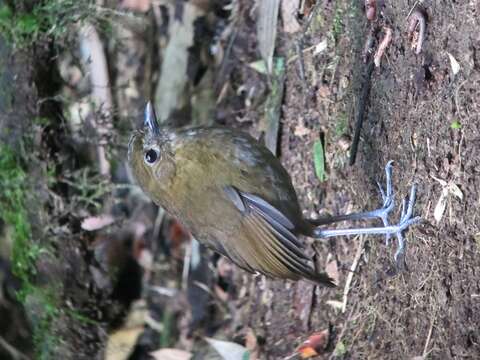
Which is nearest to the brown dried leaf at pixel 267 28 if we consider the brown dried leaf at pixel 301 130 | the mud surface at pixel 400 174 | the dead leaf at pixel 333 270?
the mud surface at pixel 400 174

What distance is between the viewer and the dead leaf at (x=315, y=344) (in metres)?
3.67

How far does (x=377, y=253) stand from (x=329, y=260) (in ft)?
1.57

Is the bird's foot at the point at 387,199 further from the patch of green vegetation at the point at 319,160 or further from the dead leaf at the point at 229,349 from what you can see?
the dead leaf at the point at 229,349

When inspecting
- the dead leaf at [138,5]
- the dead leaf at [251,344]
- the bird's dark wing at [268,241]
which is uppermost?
the dead leaf at [138,5]

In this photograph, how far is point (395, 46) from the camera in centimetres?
308

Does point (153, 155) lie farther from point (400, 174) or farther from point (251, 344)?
point (251, 344)

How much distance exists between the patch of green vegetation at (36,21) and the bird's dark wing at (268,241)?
1363 mm

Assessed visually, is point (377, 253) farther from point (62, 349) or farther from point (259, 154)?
point (62, 349)

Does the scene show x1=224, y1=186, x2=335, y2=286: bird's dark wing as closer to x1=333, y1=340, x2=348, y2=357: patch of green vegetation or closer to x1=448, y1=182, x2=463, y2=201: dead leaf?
x1=333, y1=340, x2=348, y2=357: patch of green vegetation

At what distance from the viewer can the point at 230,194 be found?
3250mm

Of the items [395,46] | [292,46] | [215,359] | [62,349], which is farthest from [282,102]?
[62,349]

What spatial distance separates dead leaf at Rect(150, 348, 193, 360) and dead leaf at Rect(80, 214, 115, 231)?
2.72ft

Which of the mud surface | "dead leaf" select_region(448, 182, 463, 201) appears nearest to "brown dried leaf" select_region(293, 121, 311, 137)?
the mud surface

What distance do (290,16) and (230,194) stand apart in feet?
4.15
